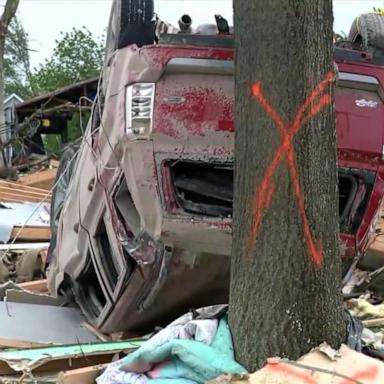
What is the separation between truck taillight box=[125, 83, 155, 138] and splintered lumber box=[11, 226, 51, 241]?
5.28 meters

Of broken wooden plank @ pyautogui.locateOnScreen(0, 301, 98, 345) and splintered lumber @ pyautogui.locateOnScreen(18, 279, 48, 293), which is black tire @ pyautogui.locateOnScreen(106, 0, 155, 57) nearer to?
broken wooden plank @ pyautogui.locateOnScreen(0, 301, 98, 345)

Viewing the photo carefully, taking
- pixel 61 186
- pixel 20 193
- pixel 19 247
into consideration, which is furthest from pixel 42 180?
pixel 61 186

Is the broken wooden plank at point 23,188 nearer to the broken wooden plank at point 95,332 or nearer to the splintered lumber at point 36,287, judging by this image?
the splintered lumber at point 36,287

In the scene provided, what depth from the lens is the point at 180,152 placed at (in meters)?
3.92

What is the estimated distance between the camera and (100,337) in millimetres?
5035

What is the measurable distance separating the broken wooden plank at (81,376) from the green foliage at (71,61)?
33990 millimetres

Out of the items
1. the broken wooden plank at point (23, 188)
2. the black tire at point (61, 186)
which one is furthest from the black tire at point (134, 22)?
the broken wooden plank at point (23, 188)

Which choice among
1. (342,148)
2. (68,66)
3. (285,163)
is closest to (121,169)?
(342,148)

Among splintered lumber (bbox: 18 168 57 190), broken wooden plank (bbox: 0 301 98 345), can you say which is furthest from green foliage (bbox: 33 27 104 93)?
broken wooden plank (bbox: 0 301 98 345)

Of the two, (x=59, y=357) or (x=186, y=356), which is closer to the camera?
(x=186, y=356)

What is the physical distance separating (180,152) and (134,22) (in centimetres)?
91

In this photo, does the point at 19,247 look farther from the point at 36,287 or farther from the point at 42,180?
the point at 42,180

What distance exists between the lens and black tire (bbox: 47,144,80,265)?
6113 mm

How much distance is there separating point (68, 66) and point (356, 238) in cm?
3619
